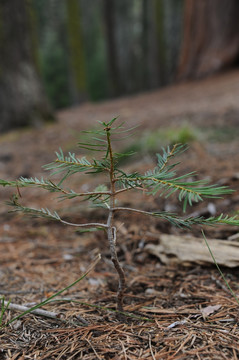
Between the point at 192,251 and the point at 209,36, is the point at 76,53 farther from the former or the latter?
the point at 192,251

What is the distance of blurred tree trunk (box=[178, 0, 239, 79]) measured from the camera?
8336mm

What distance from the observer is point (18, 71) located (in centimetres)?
531

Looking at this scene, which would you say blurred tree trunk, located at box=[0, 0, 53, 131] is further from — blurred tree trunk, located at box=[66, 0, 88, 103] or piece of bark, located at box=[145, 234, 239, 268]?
blurred tree trunk, located at box=[66, 0, 88, 103]

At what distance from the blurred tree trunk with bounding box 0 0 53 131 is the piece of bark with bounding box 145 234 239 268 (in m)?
4.40

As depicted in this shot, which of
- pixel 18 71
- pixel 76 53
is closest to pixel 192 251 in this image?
pixel 18 71

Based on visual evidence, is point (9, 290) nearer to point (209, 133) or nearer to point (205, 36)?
point (209, 133)

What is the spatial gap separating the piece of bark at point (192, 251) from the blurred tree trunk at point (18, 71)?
440 centimetres

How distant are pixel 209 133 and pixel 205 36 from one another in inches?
244

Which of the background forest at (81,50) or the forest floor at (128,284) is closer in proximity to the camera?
the forest floor at (128,284)

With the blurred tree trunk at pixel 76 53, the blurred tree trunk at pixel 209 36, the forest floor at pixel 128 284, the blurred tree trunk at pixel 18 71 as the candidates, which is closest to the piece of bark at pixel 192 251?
the forest floor at pixel 128 284

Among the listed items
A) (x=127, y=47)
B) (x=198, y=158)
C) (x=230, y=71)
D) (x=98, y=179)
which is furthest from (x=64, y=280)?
(x=127, y=47)

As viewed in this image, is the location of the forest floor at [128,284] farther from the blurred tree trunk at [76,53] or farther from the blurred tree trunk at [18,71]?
the blurred tree trunk at [76,53]

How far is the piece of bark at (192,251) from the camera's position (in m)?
1.36

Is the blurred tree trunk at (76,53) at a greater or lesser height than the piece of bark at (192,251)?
greater
